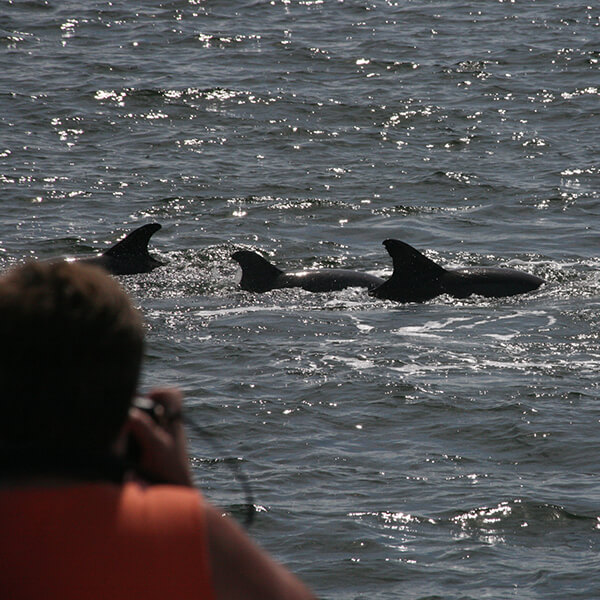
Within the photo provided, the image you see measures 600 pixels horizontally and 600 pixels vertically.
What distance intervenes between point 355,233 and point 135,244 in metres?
4.03

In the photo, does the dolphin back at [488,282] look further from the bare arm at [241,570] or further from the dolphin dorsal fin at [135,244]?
the bare arm at [241,570]

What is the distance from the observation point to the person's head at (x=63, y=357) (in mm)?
2092

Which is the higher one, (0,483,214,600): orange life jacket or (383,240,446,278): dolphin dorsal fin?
(0,483,214,600): orange life jacket

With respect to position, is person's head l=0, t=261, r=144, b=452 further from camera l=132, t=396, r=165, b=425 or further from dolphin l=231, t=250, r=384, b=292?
dolphin l=231, t=250, r=384, b=292

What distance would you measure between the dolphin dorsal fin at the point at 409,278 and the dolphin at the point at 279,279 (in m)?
0.29

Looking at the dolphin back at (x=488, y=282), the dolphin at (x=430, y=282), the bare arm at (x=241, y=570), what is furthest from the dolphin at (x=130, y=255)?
the bare arm at (x=241, y=570)

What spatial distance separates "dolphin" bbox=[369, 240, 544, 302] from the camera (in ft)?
48.9

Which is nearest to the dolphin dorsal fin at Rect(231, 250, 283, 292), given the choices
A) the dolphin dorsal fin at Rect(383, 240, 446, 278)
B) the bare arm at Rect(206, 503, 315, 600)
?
the dolphin dorsal fin at Rect(383, 240, 446, 278)

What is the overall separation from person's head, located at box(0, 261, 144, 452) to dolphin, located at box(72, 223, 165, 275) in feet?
43.9

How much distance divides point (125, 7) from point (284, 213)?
57.2 feet

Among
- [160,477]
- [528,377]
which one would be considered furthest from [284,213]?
[160,477]

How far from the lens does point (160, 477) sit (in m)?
2.30

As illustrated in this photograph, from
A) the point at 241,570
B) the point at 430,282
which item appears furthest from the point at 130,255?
the point at 241,570

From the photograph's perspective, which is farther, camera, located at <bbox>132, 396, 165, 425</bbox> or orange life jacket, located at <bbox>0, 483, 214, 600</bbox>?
camera, located at <bbox>132, 396, 165, 425</bbox>
